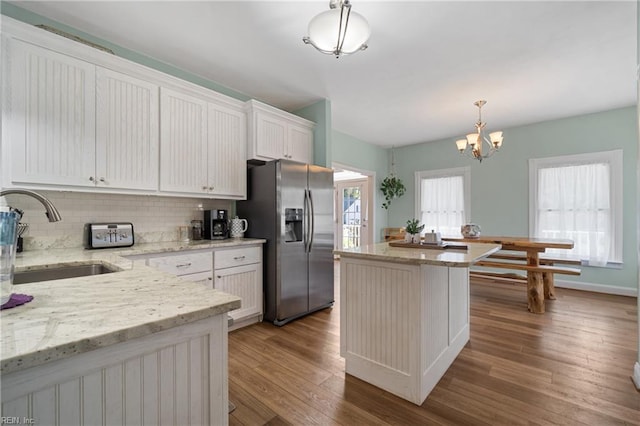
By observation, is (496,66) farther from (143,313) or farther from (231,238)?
(143,313)

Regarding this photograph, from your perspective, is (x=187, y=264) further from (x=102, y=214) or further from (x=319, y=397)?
(x=319, y=397)

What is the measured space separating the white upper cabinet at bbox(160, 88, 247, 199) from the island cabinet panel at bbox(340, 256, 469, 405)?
65.1 inches

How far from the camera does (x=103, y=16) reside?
212 cm

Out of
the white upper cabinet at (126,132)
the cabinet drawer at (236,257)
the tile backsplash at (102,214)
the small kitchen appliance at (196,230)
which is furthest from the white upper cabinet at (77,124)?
the cabinet drawer at (236,257)

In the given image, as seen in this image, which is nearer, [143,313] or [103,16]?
[143,313]

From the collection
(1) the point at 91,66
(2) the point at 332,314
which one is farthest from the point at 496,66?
(1) the point at 91,66

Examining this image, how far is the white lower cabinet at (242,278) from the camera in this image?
262 centimetres

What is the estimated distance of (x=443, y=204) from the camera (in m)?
5.45

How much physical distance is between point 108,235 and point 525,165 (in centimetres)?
572

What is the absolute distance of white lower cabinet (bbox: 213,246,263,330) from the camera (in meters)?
2.62

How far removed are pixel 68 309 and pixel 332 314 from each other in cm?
281

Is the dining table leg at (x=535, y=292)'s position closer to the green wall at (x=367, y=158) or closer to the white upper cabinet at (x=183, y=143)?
the green wall at (x=367, y=158)

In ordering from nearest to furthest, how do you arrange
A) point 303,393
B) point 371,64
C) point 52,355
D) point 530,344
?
point 52,355 → point 303,393 → point 530,344 → point 371,64

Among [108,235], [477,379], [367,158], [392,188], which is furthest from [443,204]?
[108,235]
